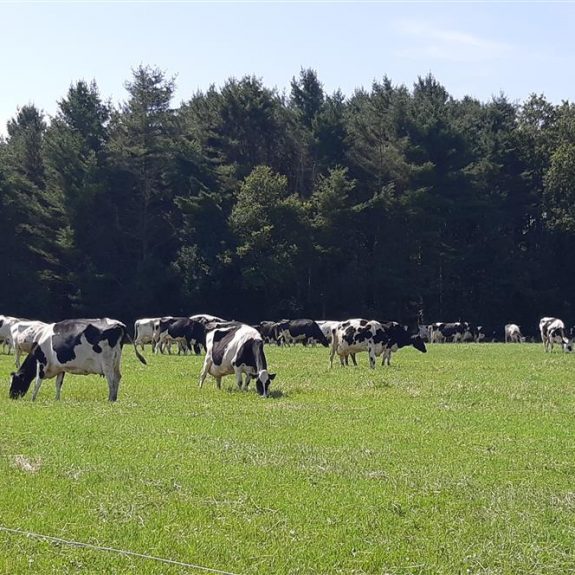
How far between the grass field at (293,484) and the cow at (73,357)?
1.19m

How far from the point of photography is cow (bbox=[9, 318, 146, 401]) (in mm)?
20234

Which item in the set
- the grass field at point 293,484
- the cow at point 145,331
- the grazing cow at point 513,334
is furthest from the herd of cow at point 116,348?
the grazing cow at point 513,334

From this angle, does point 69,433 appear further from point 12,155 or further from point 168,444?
point 12,155

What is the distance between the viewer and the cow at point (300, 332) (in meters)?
50.2

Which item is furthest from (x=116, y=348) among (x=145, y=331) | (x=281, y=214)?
(x=281, y=214)

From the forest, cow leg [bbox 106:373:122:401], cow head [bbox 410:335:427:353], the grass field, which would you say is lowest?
the grass field

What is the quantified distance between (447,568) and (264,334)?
45425mm

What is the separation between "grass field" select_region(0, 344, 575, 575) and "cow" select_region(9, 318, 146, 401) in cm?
119

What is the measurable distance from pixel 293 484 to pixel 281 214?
54.1 metres

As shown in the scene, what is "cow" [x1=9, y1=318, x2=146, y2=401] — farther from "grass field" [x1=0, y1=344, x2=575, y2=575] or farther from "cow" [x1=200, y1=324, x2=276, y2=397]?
"cow" [x1=200, y1=324, x2=276, y2=397]

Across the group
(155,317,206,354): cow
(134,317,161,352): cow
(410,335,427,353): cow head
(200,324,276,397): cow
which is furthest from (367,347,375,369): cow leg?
(134,317,161,352): cow

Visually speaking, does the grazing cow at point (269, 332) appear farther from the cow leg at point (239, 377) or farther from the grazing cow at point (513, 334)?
the cow leg at point (239, 377)

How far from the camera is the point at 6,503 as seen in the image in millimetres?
9359

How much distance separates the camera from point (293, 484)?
10.4 meters
